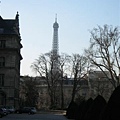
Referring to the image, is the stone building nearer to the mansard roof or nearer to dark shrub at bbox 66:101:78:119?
the mansard roof

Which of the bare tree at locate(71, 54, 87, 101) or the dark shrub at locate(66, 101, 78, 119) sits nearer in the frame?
the dark shrub at locate(66, 101, 78, 119)

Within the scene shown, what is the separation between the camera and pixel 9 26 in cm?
7862

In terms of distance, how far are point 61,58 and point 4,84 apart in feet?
58.0

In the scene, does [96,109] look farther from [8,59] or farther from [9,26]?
[9,26]

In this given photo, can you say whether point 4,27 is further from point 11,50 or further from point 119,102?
point 119,102

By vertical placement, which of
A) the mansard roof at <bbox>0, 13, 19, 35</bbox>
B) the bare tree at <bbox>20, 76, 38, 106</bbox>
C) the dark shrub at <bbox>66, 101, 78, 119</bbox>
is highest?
the mansard roof at <bbox>0, 13, 19, 35</bbox>

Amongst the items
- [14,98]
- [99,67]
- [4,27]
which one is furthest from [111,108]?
[4,27]

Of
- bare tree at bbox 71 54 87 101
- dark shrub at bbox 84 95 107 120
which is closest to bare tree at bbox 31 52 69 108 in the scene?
bare tree at bbox 71 54 87 101

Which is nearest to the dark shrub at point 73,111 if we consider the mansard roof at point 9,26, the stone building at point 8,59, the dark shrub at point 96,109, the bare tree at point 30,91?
the dark shrub at point 96,109

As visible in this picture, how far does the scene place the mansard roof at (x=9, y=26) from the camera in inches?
3012

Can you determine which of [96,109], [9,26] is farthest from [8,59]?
[96,109]

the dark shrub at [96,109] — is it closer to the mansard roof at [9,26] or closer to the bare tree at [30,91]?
the mansard roof at [9,26]

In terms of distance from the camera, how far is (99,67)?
61469 millimetres

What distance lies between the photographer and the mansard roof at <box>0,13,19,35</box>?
76500mm
